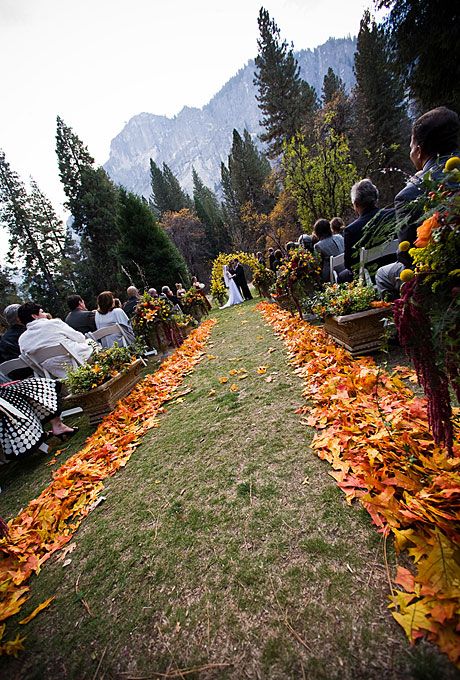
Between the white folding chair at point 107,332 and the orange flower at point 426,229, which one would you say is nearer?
the orange flower at point 426,229

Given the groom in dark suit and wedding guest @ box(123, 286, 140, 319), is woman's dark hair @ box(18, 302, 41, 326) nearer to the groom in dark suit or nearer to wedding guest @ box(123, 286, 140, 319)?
wedding guest @ box(123, 286, 140, 319)

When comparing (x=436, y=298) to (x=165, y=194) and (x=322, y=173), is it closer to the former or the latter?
(x=322, y=173)

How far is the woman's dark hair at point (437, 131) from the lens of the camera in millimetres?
1871

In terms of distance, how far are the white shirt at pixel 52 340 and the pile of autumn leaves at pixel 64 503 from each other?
1.21 metres

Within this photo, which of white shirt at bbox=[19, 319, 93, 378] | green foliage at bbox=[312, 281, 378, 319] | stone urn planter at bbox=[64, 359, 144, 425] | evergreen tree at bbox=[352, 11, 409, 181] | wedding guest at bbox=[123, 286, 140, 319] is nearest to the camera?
green foliage at bbox=[312, 281, 378, 319]

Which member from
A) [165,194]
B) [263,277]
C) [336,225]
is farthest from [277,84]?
[336,225]

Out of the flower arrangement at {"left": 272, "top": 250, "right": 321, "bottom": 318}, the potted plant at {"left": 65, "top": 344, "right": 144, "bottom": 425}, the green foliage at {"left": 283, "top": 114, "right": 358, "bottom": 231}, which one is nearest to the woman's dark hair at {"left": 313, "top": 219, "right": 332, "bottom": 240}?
the flower arrangement at {"left": 272, "top": 250, "right": 321, "bottom": 318}

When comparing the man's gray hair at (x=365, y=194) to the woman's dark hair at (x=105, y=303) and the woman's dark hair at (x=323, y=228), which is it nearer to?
the woman's dark hair at (x=323, y=228)

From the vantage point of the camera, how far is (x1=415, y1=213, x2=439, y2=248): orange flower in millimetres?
1131

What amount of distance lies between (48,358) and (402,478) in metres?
4.76

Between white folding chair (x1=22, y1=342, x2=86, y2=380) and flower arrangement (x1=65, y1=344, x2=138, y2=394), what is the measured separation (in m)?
0.29

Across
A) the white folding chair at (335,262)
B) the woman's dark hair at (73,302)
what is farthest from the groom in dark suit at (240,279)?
the white folding chair at (335,262)

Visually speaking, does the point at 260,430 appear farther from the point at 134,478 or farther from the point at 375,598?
the point at 375,598

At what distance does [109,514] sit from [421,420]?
227 centimetres
